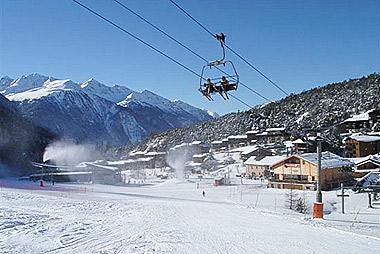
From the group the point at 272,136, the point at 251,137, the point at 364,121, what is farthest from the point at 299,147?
the point at 251,137

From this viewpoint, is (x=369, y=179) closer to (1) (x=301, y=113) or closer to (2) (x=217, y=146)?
(2) (x=217, y=146)

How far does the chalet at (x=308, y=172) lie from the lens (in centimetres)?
4459

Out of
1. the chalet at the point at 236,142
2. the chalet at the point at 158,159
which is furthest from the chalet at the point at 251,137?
the chalet at the point at 158,159

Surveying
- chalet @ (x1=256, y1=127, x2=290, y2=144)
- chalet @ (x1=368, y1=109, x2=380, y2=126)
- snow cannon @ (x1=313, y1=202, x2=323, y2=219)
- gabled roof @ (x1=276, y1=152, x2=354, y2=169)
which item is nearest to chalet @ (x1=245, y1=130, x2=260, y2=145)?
chalet @ (x1=256, y1=127, x2=290, y2=144)

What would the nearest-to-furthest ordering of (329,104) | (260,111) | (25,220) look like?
1. (25,220)
2. (329,104)
3. (260,111)

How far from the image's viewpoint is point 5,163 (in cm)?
7962

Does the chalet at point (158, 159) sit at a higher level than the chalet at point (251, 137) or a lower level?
lower

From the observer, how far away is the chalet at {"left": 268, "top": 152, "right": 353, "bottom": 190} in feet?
146

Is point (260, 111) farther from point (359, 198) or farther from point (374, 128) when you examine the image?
point (359, 198)

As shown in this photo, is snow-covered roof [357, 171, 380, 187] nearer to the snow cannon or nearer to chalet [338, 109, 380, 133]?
the snow cannon

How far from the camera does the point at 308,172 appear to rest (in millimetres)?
45906

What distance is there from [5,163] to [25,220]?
241 ft

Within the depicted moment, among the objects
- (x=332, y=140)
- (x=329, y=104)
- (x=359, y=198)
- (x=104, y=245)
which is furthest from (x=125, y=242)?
(x=329, y=104)

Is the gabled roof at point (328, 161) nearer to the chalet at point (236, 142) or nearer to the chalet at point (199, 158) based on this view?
the chalet at point (199, 158)
